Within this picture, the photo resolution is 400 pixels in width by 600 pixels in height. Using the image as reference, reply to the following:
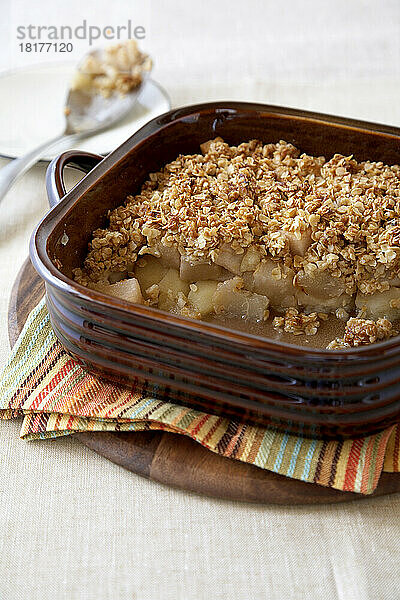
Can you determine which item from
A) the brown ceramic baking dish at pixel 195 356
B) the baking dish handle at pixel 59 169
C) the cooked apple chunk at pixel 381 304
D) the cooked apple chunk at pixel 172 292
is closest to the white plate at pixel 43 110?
the baking dish handle at pixel 59 169

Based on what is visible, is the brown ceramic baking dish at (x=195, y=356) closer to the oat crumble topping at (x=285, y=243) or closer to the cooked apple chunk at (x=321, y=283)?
the oat crumble topping at (x=285, y=243)

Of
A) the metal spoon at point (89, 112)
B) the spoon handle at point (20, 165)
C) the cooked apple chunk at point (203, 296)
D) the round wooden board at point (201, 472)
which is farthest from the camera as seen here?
the metal spoon at point (89, 112)

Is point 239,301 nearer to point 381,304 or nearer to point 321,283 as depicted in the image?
point 321,283

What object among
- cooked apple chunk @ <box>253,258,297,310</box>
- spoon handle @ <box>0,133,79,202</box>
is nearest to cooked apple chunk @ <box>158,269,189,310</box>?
cooked apple chunk @ <box>253,258,297,310</box>

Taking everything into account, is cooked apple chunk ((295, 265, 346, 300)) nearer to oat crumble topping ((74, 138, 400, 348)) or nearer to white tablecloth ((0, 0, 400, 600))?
oat crumble topping ((74, 138, 400, 348))

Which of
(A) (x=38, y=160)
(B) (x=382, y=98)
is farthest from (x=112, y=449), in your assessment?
(B) (x=382, y=98)

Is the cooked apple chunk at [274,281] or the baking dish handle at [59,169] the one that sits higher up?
the baking dish handle at [59,169]

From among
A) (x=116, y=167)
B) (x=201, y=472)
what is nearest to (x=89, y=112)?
(x=116, y=167)
